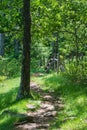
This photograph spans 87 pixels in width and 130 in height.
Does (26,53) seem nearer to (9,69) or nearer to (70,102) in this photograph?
(70,102)

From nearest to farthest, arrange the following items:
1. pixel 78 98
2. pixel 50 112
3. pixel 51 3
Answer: pixel 50 112 < pixel 78 98 < pixel 51 3

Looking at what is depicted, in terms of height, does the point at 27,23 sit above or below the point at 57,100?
above

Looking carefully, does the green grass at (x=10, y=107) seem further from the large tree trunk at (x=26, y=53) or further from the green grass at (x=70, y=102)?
the green grass at (x=70, y=102)

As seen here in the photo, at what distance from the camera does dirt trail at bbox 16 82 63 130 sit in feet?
34.4

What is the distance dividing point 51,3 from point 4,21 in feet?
9.59

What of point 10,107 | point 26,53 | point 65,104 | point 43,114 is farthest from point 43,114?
point 26,53

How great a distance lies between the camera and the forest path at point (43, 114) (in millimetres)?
10492

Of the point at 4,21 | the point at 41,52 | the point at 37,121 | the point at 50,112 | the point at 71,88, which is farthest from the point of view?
the point at 41,52

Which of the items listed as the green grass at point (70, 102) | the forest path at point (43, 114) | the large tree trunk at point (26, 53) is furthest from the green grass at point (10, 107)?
the green grass at point (70, 102)

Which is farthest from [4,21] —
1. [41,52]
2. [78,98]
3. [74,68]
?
[41,52]

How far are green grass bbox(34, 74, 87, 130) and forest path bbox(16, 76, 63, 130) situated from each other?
0.26 metres

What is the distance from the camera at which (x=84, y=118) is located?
423 inches

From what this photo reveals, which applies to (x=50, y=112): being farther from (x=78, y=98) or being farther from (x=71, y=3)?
(x=71, y=3)

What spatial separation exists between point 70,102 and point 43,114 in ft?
6.12
